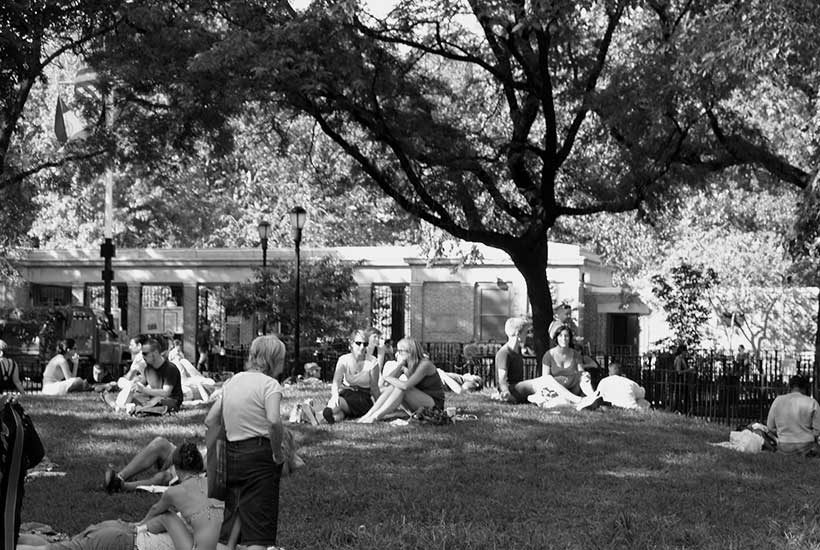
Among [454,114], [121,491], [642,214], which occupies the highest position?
[454,114]

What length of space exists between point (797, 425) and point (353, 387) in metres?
5.69

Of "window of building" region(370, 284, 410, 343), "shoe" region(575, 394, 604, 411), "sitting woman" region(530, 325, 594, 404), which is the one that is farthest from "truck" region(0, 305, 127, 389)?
"shoe" region(575, 394, 604, 411)

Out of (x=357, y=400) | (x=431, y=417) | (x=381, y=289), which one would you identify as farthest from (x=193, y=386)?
(x=381, y=289)

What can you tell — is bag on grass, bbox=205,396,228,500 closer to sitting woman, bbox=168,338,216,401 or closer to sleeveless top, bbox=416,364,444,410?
sleeveless top, bbox=416,364,444,410

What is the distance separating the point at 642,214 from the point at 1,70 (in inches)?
534

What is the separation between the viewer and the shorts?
16.0 m

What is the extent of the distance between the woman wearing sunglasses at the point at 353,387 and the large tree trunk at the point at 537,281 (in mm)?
7137

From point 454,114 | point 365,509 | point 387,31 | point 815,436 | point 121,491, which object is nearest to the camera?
point 365,509

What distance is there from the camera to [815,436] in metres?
14.7

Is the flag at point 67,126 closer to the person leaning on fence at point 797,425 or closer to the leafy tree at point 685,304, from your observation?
the leafy tree at point 685,304

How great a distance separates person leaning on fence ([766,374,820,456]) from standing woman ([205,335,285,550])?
Answer: 29.6 ft

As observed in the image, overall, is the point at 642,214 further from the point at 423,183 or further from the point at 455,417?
the point at 455,417

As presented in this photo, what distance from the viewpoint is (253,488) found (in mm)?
7340

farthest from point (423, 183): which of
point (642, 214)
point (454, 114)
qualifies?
point (642, 214)
